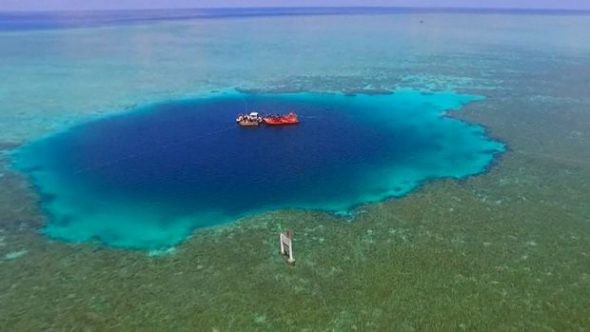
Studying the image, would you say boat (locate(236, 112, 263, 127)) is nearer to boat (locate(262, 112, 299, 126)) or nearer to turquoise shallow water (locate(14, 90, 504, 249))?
boat (locate(262, 112, 299, 126))

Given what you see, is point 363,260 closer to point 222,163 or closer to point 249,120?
point 222,163

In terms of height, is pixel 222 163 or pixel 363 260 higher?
pixel 222 163

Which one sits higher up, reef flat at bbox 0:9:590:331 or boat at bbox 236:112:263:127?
boat at bbox 236:112:263:127

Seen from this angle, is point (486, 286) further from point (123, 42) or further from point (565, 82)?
point (123, 42)

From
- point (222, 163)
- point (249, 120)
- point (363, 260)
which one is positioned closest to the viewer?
point (363, 260)

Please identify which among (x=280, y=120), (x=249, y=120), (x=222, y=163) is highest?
(x=249, y=120)

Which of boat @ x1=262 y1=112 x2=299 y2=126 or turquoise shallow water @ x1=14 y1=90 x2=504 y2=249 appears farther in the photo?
boat @ x1=262 y1=112 x2=299 y2=126

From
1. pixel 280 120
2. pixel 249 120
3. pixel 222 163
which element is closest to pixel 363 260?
pixel 222 163

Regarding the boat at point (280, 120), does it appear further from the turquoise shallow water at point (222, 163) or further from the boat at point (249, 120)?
the turquoise shallow water at point (222, 163)

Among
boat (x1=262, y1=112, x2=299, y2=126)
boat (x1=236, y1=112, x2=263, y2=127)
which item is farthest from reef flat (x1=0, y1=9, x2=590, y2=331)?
boat (x1=262, y1=112, x2=299, y2=126)
